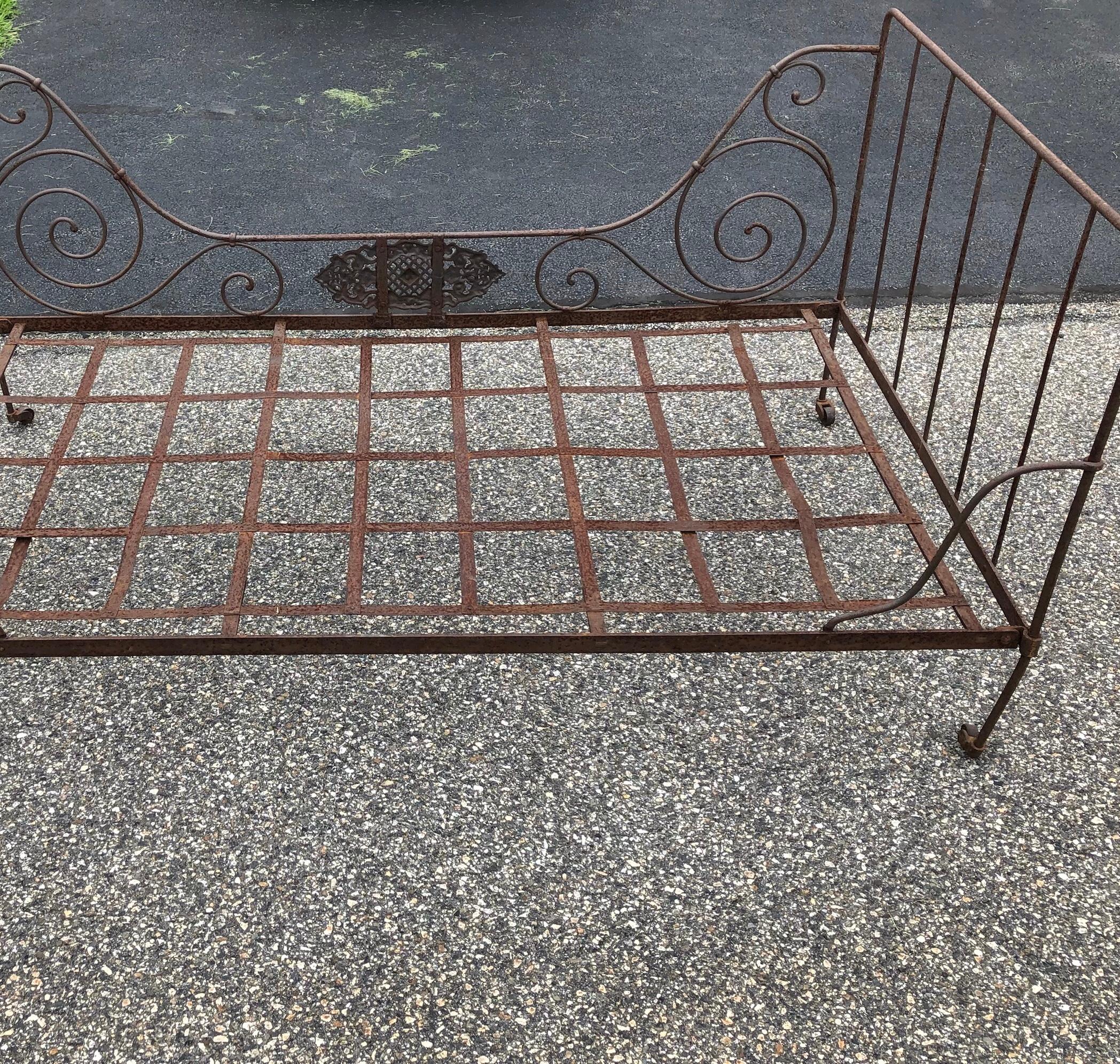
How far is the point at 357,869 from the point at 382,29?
251 inches

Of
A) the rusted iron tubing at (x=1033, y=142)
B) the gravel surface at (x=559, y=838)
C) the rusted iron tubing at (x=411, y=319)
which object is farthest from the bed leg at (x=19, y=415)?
the rusted iron tubing at (x=1033, y=142)

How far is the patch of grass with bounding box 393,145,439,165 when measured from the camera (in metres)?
6.01

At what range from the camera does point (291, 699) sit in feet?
9.99

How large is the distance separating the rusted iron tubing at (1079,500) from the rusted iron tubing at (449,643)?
0.16m

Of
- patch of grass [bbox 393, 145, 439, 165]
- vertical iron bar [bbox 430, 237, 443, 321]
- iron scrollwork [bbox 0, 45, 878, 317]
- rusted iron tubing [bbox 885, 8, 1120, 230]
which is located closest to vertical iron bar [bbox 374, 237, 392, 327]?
iron scrollwork [bbox 0, 45, 878, 317]

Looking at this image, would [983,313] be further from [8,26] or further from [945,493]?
[8,26]

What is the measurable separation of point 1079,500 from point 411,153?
178 inches

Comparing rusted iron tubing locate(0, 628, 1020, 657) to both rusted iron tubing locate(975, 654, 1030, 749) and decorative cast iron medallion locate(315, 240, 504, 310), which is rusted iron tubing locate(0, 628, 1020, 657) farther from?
decorative cast iron medallion locate(315, 240, 504, 310)

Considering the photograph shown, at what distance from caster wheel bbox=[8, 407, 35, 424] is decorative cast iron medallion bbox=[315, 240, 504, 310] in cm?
123

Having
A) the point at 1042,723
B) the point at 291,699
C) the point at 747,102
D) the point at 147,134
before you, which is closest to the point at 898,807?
the point at 1042,723

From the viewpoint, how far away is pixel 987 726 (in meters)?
2.85

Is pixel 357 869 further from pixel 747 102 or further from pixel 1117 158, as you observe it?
pixel 1117 158

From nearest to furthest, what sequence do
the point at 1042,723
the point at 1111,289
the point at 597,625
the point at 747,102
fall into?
the point at 597,625, the point at 1042,723, the point at 747,102, the point at 1111,289

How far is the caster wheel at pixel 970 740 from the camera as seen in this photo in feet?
9.45
